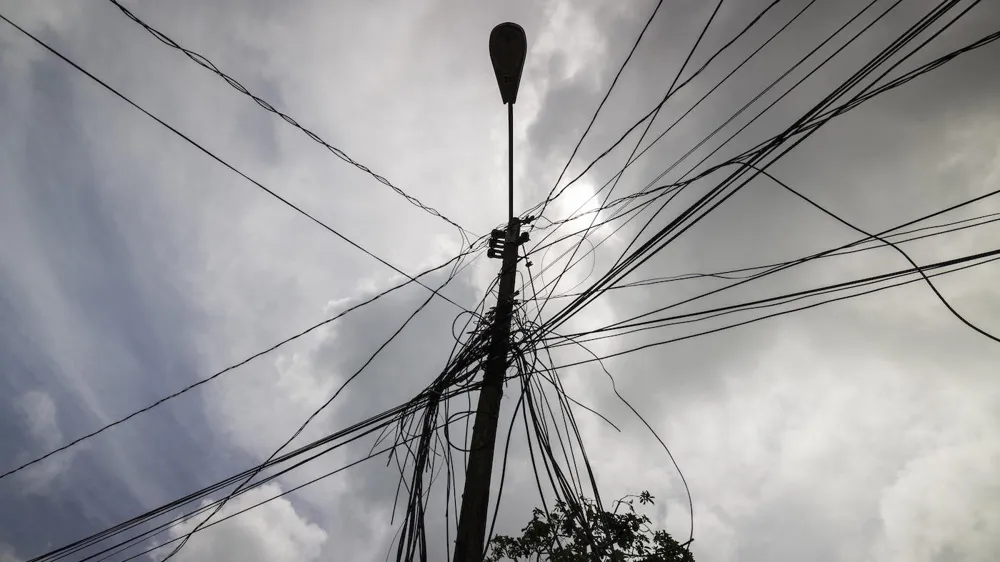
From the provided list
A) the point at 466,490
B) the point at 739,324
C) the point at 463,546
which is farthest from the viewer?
the point at 739,324

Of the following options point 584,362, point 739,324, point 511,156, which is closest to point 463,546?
point 584,362

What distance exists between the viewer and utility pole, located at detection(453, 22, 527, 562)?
2645mm

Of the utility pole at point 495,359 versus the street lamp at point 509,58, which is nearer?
the utility pole at point 495,359

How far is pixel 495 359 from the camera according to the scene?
3.38m

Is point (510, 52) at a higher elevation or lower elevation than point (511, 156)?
higher

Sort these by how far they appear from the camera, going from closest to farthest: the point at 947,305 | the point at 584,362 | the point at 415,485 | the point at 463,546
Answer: the point at 947,305 < the point at 463,546 < the point at 415,485 < the point at 584,362

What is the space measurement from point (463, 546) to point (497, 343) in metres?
1.38

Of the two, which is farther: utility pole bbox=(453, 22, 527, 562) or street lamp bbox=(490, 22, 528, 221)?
street lamp bbox=(490, 22, 528, 221)

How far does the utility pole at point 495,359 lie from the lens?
2.64 meters

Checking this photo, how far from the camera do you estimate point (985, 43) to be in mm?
1962

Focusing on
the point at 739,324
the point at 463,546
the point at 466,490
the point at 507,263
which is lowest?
the point at 463,546

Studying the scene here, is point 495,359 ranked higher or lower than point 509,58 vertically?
lower

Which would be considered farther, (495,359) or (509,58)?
(509,58)

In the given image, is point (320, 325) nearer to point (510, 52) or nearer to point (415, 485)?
point (415, 485)
